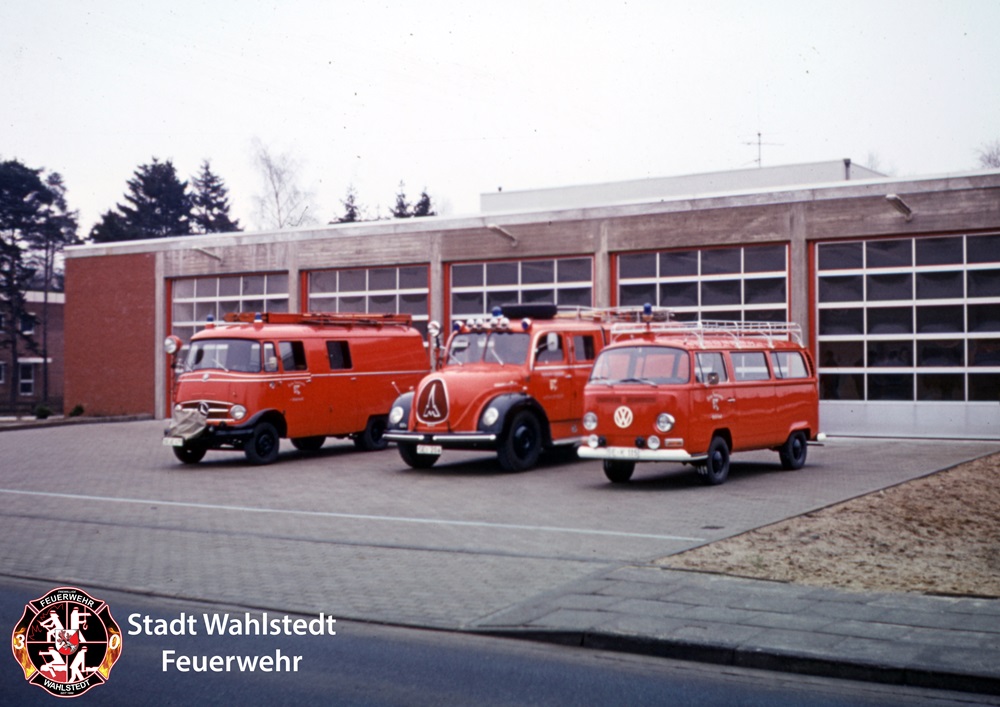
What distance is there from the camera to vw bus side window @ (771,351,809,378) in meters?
17.8

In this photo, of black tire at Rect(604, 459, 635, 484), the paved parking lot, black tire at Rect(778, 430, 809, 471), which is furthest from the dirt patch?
black tire at Rect(604, 459, 635, 484)

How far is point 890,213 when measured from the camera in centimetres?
2411

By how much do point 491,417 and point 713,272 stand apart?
1009 centimetres

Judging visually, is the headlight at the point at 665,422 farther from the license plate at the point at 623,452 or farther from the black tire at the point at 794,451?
the black tire at the point at 794,451

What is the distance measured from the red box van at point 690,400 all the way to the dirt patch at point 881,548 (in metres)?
2.44

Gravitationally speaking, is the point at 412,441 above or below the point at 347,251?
below

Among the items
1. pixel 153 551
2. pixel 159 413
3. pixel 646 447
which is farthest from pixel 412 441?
pixel 159 413

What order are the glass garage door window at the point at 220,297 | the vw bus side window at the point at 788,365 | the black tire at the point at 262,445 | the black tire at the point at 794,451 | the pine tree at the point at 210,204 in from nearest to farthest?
the vw bus side window at the point at 788,365 → the black tire at the point at 794,451 → the black tire at the point at 262,445 → the glass garage door window at the point at 220,297 → the pine tree at the point at 210,204

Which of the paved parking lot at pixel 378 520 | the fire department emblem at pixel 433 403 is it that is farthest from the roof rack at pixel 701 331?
the fire department emblem at pixel 433 403

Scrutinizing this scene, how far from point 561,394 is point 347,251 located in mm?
13425

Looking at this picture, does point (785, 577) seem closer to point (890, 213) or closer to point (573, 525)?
point (573, 525)

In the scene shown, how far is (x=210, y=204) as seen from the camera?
74.8 metres

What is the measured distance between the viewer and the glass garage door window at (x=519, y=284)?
28.1m

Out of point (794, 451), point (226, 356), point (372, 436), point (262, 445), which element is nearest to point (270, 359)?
point (226, 356)
